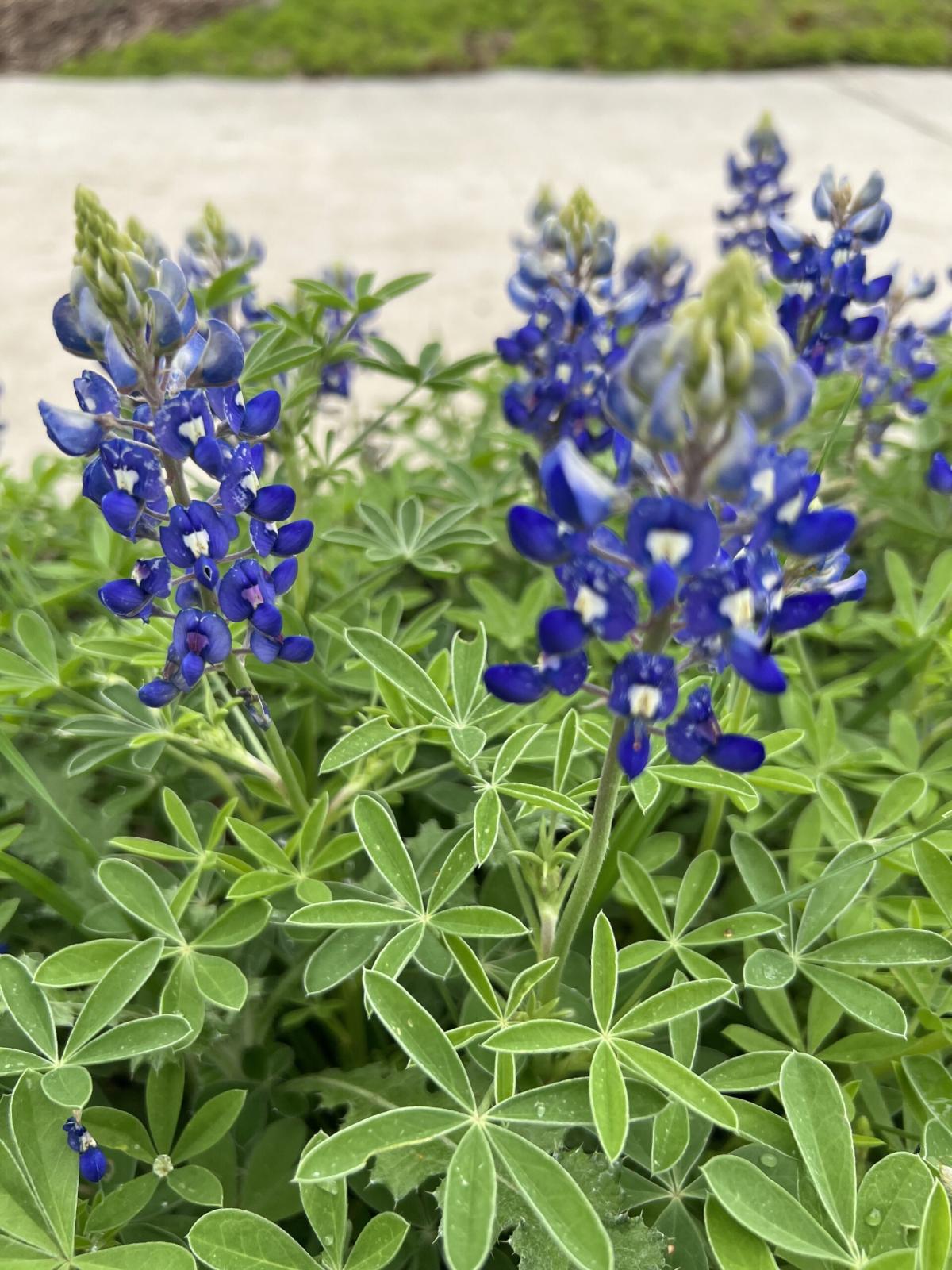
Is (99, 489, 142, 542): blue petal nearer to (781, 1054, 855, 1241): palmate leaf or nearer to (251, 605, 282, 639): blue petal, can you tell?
(251, 605, 282, 639): blue petal

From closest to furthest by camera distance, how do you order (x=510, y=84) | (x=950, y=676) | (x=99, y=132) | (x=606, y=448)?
(x=950, y=676), (x=606, y=448), (x=99, y=132), (x=510, y=84)

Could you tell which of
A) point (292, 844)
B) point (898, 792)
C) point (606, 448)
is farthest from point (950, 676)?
point (292, 844)

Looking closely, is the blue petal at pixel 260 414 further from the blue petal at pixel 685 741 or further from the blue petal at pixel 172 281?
the blue petal at pixel 685 741

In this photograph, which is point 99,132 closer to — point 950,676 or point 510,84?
point 510,84

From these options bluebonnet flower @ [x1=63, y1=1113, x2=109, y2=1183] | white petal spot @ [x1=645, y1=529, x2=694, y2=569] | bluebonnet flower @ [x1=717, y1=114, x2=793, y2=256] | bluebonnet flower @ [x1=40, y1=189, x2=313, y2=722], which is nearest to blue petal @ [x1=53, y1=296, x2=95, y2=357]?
bluebonnet flower @ [x1=40, y1=189, x2=313, y2=722]

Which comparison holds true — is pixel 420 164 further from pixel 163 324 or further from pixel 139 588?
pixel 139 588
